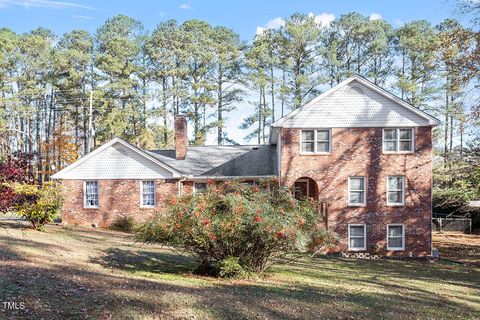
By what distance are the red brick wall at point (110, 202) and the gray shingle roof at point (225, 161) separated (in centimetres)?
178

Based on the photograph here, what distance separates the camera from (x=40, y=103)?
1790 inches

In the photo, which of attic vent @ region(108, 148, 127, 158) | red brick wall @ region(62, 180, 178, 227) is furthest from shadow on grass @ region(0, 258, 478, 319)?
attic vent @ region(108, 148, 127, 158)

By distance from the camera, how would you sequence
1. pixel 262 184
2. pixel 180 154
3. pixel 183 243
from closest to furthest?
pixel 183 243
pixel 262 184
pixel 180 154

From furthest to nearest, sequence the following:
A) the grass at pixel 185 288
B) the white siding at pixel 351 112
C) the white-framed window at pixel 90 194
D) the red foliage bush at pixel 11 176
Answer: the white-framed window at pixel 90 194 < the white siding at pixel 351 112 < the red foliage bush at pixel 11 176 < the grass at pixel 185 288

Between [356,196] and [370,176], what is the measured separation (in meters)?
1.20

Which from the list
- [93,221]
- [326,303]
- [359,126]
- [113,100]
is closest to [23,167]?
[93,221]

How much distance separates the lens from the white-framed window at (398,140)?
21234 millimetres

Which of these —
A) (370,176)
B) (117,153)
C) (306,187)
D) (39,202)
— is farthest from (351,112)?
(39,202)

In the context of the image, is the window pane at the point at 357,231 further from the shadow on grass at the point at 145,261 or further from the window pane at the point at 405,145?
the shadow on grass at the point at 145,261

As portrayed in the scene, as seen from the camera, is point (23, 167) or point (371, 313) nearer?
point (371, 313)

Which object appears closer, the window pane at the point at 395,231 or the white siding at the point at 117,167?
the window pane at the point at 395,231

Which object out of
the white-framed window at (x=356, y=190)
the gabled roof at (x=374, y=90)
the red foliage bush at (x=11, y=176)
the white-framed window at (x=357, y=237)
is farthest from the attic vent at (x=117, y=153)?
the white-framed window at (x=357, y=237)

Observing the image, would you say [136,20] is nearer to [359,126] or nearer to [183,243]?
[359,126]

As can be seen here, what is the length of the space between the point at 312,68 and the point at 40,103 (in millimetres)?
28350
